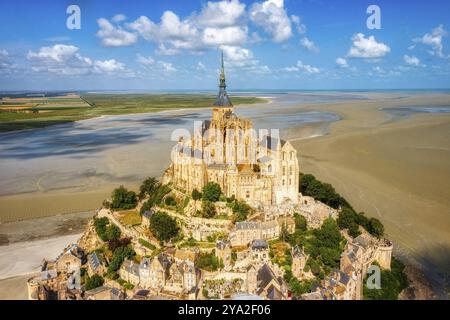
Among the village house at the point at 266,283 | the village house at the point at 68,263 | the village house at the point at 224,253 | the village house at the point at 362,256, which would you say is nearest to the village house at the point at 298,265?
the village house at the point at 266,283

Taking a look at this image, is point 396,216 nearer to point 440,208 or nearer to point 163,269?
point 440,208

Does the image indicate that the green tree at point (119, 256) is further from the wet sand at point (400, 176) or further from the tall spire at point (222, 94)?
the wet sand at point (400, 176)

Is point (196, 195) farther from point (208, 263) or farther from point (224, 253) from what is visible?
point (208, 263)

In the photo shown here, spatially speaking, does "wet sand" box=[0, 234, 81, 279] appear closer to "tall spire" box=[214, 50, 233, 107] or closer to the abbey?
the abbey

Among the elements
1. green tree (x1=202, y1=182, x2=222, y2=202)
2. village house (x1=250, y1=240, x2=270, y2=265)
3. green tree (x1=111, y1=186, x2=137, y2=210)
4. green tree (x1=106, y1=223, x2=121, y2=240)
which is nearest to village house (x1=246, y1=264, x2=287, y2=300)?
village house (x1=250, y1=240, x2=270, y2=265)

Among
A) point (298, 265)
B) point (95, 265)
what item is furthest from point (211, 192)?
point (95, 265)
